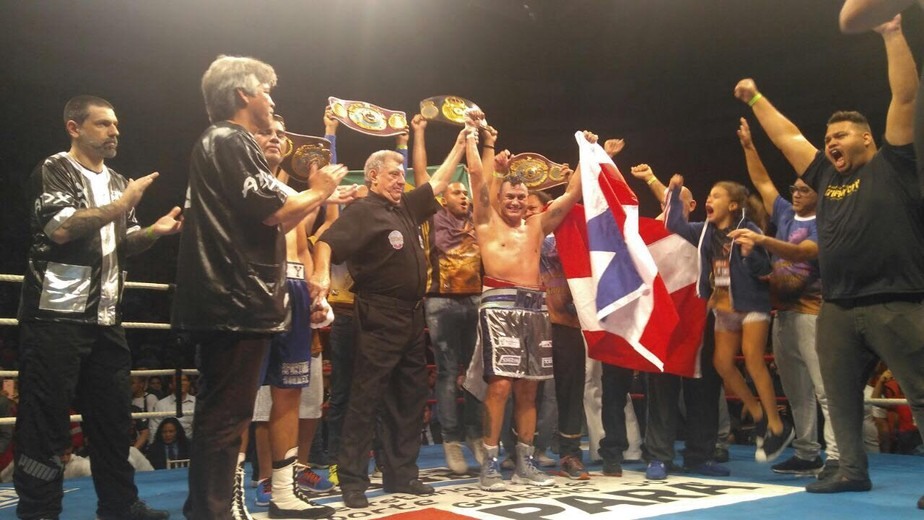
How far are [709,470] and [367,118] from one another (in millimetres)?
2754

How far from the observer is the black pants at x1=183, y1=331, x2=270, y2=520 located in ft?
6.74

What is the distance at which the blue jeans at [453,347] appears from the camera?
13.4 feet

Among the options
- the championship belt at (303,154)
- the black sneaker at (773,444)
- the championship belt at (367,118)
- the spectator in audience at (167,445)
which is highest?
the championship belt at (367,118)

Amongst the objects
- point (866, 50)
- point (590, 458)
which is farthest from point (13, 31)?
point (866, 50)

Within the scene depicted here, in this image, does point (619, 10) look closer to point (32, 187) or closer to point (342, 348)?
point (342, 348)

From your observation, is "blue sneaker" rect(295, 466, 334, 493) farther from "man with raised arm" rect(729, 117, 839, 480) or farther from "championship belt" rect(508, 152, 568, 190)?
"man with raised arm" rect(729, 117, 839, 480)

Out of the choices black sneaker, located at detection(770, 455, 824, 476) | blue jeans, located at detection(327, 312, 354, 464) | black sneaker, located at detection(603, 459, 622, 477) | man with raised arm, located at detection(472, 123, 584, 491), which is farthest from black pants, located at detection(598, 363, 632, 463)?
blue jeans, located at detection(327, 312, 354, 464)

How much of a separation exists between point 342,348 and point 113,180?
1.52 meters

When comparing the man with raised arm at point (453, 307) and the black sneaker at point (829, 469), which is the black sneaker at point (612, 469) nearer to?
the man with raised arm at point (453, 307)

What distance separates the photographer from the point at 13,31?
8203 mm

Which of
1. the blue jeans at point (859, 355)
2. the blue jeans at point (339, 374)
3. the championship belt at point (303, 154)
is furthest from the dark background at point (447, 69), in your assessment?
the blue jeans at point (859, 355)

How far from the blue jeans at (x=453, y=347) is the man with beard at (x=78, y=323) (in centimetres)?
167

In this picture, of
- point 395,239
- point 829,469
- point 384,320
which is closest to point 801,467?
point 829,469

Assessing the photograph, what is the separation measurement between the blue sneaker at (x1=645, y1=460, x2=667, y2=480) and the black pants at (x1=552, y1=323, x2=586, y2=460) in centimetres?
37
